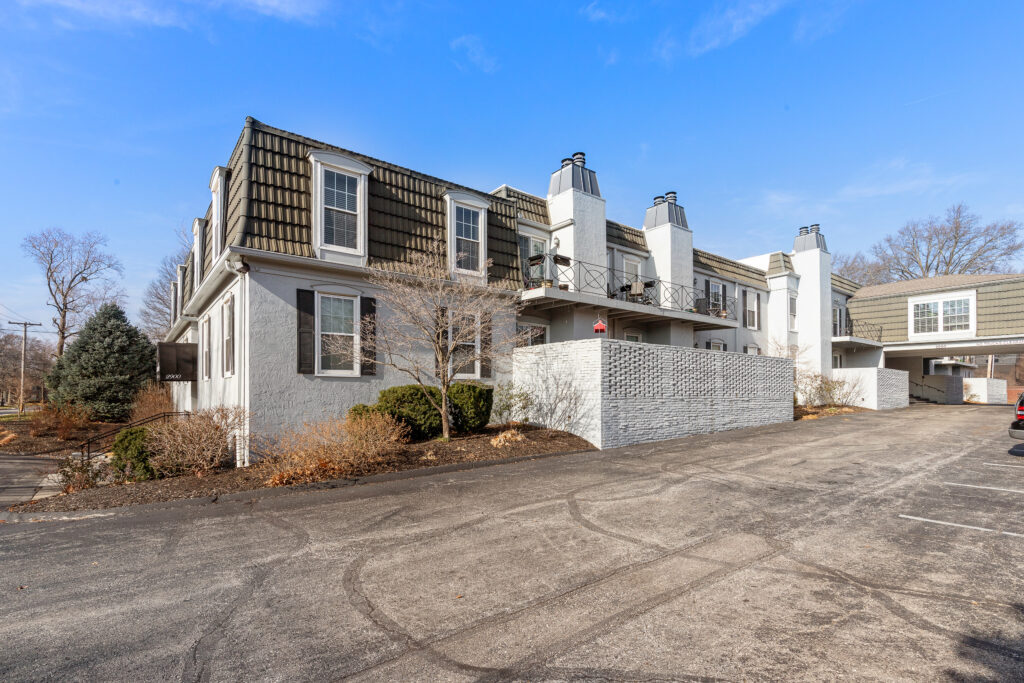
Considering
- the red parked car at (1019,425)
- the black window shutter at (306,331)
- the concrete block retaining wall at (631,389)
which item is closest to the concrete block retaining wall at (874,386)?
the concrete block retaining wall at (631,389)

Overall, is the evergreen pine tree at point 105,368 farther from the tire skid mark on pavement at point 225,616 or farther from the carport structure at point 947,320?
the carport structure at point 947,320

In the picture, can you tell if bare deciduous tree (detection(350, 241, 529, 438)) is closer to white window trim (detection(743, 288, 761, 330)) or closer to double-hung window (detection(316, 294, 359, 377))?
double-hung window (detection(316, 294, 359, 377))

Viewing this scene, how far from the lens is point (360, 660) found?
289 cm

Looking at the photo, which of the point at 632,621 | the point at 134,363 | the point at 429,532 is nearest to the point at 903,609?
the point at 632,621

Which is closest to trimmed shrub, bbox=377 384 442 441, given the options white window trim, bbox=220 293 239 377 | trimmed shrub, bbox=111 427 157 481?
white window trim, bbox=220 293 239 377

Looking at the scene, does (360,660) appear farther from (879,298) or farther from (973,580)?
(879,298)

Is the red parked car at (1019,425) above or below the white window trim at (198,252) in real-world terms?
below

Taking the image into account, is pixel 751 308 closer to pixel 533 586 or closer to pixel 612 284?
pixel 612 284

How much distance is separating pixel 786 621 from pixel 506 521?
3025mm

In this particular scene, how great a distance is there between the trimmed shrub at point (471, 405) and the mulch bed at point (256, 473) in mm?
317

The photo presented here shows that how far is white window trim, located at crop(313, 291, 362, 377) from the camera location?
11211 mm

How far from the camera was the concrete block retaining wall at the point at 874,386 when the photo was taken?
21984 mm

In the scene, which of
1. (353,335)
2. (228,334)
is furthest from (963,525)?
(228,334)

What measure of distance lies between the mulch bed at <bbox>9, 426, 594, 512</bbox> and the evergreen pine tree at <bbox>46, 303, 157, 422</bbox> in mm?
17084
